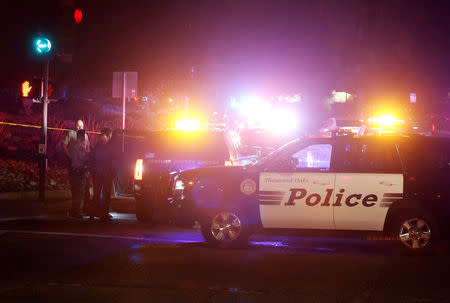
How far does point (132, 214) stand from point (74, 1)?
4609 millimetres

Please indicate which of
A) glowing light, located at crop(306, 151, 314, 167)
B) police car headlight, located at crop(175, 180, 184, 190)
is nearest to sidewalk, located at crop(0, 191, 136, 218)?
police car headlight, located at crop(175, 180, 184, 190)

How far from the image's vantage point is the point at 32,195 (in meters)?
16.6

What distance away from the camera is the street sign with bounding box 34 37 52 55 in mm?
14945

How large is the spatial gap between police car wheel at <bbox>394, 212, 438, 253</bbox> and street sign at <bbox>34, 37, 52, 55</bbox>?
9272mm

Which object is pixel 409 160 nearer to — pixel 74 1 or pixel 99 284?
pixel 99 284

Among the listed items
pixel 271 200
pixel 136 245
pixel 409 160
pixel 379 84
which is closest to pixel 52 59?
pixel 136 245

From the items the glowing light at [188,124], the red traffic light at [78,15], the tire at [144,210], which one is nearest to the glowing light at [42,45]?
the red traffic light at [78,15]

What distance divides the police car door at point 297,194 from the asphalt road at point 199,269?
0.45 m

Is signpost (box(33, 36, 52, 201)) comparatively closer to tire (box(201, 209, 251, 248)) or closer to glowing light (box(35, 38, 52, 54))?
glowing light (box(35, 38, 52, 54))

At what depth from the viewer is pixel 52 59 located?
1592 centimetres

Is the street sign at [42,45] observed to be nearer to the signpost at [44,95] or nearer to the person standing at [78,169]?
the signpost at [44,95]

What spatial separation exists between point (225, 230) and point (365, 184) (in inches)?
81.1

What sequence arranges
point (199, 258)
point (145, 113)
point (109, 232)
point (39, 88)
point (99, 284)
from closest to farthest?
point (99, 284)
point (199, 258)
point (109, 232)
point (39, 88)
point (145, 113)

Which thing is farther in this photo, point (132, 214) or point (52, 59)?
point (52, 59)
